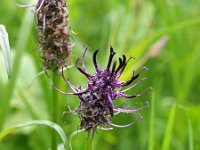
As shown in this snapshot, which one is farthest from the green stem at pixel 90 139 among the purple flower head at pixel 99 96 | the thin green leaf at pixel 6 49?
the thin green leaf at pixel 6 49

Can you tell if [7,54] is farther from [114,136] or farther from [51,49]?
[114,136]

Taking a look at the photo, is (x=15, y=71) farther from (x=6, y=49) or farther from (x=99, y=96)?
(x=99, y=96)

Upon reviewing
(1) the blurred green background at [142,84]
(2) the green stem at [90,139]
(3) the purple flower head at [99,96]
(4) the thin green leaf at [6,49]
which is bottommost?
(1) the blurred green background at [142,84]

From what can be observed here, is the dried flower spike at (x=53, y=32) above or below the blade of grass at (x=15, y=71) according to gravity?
above

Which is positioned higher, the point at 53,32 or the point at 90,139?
the point at 53,32

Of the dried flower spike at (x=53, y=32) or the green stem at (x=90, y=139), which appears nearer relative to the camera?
the green stem at (x=90, y=139)

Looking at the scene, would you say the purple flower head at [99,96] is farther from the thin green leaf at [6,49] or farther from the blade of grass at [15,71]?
the blade of grass at [15,71]

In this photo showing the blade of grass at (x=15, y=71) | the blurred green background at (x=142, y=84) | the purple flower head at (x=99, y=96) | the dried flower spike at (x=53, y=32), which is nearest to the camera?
the purple flower head at (x=99, y=96)

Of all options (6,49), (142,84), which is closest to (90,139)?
(6,49)

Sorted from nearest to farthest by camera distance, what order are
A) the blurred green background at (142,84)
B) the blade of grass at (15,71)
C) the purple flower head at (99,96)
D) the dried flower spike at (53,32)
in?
the purple flower head at (99,96), the dried flower spike at (53,32), the blade of grass at (15,71), the blurred green background at (142,84)

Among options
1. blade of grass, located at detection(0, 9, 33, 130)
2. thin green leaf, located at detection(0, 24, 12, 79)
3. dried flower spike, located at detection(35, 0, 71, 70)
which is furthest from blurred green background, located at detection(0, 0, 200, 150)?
thin green leaf, located at detection(0, 24, 12, 79)
